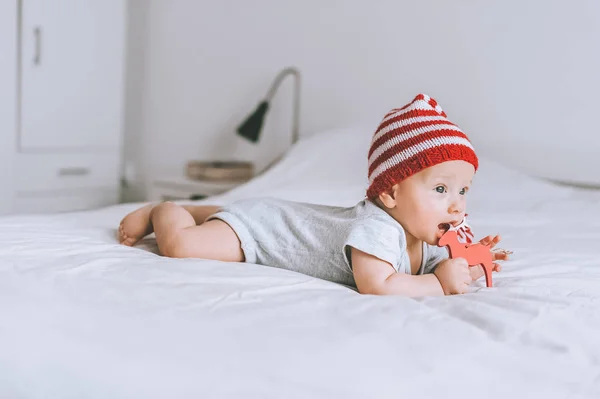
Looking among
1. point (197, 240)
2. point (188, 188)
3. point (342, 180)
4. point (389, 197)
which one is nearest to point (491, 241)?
point (389, 197)

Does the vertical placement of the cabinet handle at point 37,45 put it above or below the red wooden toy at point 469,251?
above

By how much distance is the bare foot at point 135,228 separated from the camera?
1.35 meters

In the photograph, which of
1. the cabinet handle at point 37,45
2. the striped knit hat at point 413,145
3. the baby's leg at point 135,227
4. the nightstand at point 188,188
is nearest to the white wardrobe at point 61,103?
the cabinet handle at point 37,45

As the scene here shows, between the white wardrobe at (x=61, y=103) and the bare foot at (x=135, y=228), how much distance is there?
6.56 feet

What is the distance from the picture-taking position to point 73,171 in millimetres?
3398

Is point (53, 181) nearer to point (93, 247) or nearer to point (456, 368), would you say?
point (93, 247)

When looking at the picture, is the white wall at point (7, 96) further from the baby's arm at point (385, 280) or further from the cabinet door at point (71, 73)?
the baby's arm at point (385, 280)

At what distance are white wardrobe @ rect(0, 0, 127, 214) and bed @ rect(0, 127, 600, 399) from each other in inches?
85.8

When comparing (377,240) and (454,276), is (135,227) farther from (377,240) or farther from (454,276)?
(454,276)

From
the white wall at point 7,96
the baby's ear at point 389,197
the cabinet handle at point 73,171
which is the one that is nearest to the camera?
the baby's ear at point 389,197

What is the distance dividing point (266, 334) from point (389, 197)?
1.39 ft

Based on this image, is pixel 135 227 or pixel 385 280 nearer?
pixel 385 280

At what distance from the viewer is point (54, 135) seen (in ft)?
10.9

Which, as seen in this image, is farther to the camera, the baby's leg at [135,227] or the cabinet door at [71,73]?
the cabinet door at [71,73]
